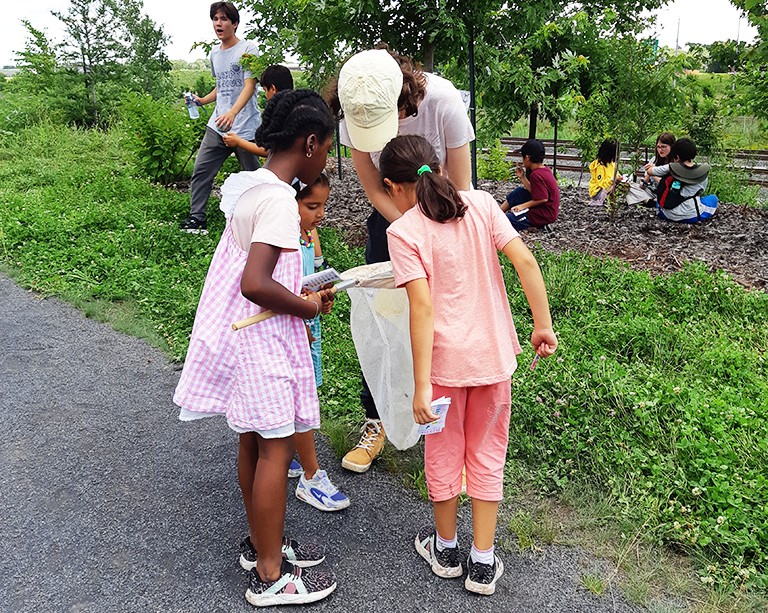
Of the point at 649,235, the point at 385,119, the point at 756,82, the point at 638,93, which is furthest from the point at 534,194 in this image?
the point at 385,119

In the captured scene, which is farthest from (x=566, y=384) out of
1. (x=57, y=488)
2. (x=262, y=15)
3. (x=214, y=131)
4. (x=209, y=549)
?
(x=262, y=15)

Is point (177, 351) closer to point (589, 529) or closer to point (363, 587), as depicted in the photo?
point (363, 587)

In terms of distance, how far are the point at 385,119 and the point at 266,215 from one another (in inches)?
30.0

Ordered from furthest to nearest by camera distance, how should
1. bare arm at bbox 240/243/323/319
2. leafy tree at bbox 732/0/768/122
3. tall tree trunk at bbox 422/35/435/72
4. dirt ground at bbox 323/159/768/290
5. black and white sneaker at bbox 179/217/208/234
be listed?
1. leafy tree at bbox 732/0/768/122
2. black and white sneaker at bbox 179/217/208/234
3. tall tree trunk at bbox 422/35/435/72
4. dirt ground at bbox 323/159/768/290
5. bare arm at bbox 240/243/323/319

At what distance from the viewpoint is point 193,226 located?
739 centimetres

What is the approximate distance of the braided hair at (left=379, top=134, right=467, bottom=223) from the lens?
2463mm

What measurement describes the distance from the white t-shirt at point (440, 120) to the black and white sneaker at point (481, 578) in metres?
1.72

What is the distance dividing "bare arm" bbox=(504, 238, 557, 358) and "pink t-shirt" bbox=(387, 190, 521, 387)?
0.17ft

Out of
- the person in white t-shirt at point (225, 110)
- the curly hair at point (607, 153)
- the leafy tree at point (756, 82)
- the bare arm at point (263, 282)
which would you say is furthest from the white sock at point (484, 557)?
the curly hair at point (607, 153)

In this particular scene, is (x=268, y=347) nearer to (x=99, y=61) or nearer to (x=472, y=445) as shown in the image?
(x=472, y=445)

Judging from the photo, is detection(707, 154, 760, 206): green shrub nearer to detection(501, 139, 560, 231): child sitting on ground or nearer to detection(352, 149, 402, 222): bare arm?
detection(501, 139, 560, 231): child sitting on ground

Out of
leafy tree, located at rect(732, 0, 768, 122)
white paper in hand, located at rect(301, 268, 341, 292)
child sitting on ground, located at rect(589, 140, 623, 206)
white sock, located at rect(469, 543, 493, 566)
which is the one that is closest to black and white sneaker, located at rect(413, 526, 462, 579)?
white sock, located at rect(469, 543, 493, 566)

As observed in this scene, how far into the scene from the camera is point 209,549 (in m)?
2.93

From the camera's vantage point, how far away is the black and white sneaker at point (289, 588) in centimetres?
257
